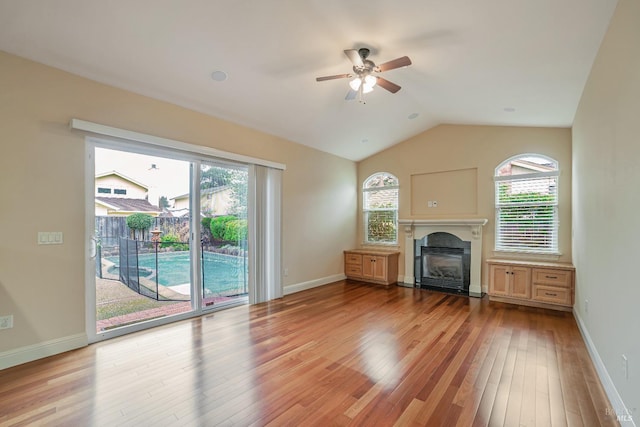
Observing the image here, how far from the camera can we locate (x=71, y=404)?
2.19 m

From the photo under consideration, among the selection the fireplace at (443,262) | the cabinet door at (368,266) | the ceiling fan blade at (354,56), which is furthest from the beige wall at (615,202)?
the cabinet door at (368,266)

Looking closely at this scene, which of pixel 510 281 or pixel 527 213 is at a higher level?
pixel 527 213

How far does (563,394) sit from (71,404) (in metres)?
3.82

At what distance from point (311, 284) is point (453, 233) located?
9.83 feet

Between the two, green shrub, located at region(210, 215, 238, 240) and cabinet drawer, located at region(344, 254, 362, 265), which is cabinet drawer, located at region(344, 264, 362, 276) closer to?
cabinet drawer, located at region(344, 254, 362, 265)

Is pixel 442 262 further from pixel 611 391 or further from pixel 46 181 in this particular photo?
pixel 46 181

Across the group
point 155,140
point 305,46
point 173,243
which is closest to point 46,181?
point 155,140

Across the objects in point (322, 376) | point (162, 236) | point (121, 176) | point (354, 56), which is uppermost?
point (354, 56)

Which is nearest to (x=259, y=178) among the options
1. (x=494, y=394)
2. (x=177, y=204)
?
(x=177, y=204)

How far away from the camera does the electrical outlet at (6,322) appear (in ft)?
8.97

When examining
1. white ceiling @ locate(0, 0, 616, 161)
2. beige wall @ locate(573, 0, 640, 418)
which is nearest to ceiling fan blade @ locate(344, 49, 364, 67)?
white ceiling @ locate(0, 0, 616, 161)

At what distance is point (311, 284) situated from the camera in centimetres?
595

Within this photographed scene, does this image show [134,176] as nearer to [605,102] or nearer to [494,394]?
[494,394]

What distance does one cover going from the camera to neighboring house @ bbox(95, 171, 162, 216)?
3412 millimetres
